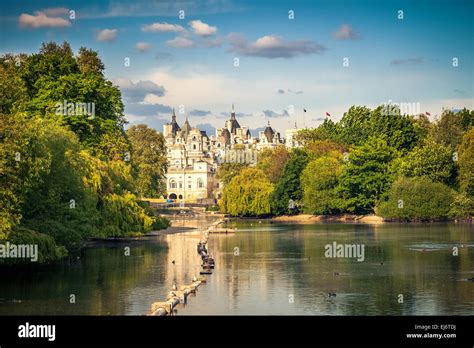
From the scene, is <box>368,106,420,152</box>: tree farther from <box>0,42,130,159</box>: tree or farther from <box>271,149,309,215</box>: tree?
<box>0,42,130,159</box>: tree

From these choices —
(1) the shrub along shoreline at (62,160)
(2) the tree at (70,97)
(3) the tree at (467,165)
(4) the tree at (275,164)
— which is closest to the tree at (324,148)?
(4) the tree at (275,164)

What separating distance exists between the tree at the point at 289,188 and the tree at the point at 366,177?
7914 mm

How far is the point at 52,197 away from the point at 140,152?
7397cm

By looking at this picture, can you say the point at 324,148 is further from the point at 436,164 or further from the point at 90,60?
the point at 90,60

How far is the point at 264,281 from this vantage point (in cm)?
3816

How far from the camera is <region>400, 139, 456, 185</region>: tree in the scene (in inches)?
3447

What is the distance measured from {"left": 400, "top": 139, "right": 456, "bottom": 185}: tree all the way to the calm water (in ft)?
99.9

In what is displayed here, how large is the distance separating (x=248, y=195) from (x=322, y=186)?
1255 cm

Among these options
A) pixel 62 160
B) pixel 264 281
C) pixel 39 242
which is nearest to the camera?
pixel 264 281

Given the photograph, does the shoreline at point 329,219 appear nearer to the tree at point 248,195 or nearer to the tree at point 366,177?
the tree at point 366,177

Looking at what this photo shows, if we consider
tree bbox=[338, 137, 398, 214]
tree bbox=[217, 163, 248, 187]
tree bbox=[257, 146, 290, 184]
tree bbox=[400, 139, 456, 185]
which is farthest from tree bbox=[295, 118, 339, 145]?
tree bbox=[400, 139, 456, 185]

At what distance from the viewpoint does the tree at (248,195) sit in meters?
107

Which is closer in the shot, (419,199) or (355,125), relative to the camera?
(419,199)

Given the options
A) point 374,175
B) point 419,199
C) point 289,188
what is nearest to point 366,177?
point 374,175
